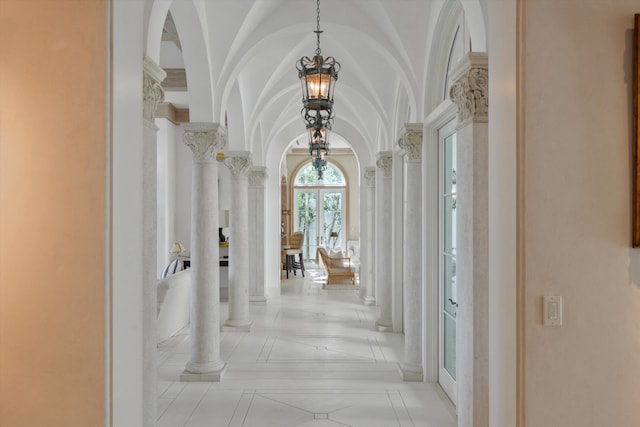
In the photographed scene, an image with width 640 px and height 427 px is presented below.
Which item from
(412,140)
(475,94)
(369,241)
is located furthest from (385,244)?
(475,94)

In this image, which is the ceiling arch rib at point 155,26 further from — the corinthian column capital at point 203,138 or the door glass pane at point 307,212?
the door glass pane at point 307,212

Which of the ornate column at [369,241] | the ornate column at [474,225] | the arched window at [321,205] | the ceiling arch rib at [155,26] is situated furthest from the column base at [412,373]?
the arched window at [321,205]


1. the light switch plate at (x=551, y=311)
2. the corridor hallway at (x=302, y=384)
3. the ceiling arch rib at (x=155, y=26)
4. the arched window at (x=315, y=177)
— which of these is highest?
the arched window at (x=315, y=177)

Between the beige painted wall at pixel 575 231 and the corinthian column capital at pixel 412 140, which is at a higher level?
the corinthian column capital at pixel 412 140

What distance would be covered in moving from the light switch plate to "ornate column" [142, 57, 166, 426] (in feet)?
8.74

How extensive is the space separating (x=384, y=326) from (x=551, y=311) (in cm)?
658

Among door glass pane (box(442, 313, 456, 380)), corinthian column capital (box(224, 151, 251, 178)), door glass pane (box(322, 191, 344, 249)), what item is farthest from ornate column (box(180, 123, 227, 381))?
door glass pane (box(322, 191, 344, 249))

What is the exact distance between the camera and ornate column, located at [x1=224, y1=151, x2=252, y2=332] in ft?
27.7

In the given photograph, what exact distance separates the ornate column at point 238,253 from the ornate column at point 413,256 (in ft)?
11.4

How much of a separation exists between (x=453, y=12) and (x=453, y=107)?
0.99m

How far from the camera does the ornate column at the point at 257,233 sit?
11.1m

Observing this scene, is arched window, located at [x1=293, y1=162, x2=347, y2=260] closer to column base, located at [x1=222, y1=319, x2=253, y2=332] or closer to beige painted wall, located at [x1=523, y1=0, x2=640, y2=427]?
column base, located at [x1=222, y1=319, x2=253, y2=332]

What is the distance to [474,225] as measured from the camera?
3.45 meters

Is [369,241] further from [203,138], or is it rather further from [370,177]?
[203,138]
